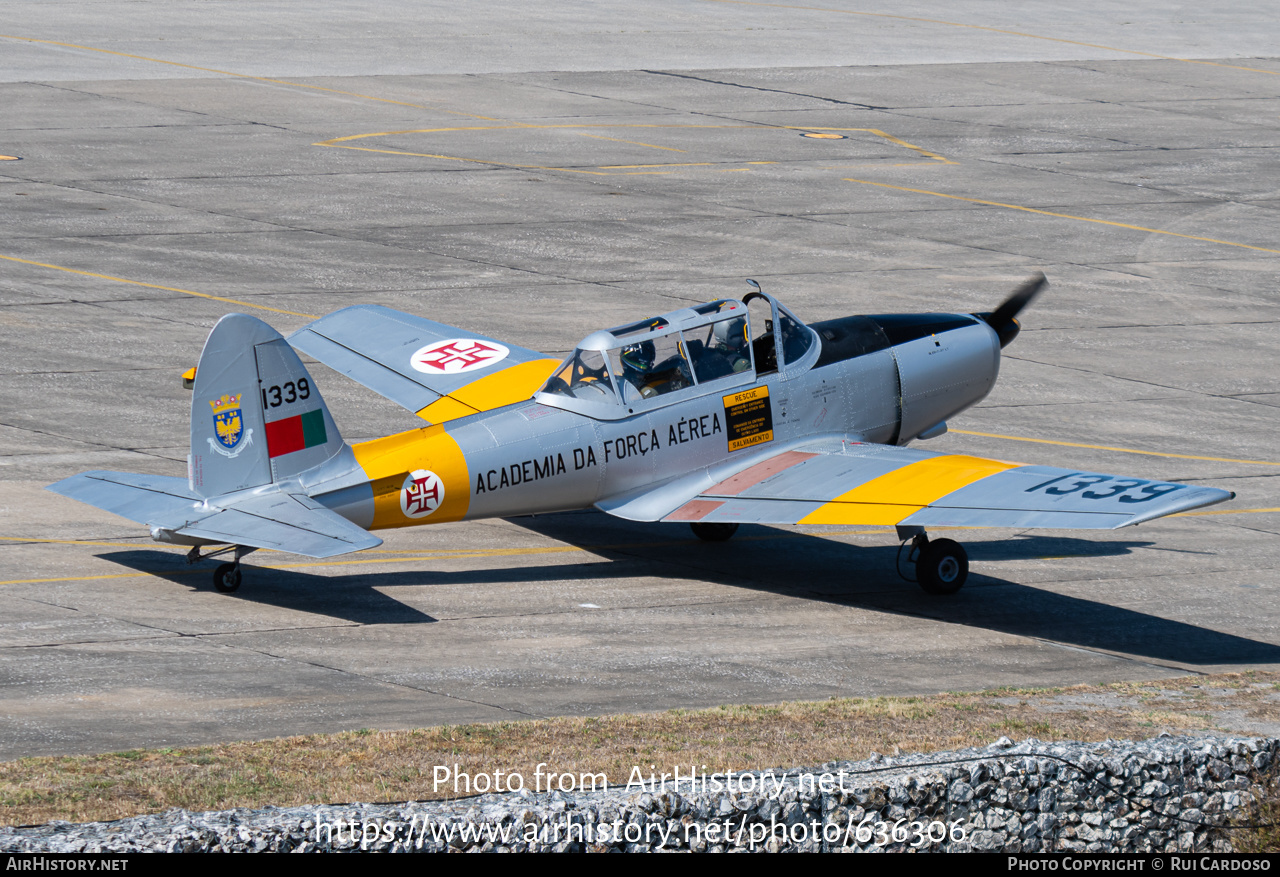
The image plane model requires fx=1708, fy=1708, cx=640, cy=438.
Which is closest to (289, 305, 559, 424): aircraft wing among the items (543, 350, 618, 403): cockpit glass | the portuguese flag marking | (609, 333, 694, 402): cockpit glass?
(543, 350, 618, 403): cockpit glass

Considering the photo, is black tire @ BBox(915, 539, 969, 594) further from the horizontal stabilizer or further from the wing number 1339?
the horizontal stabilizer

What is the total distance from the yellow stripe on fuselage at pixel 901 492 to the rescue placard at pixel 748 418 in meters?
1.77

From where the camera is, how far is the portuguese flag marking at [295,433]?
1630 cm

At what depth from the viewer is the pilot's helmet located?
18219mm

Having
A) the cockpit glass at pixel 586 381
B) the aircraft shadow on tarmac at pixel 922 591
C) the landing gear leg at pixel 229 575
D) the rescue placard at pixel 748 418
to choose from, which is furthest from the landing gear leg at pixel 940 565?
the landing gear leg at pixel 229 575

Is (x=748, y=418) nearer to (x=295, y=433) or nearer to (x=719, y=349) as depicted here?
(x=719, y=349)

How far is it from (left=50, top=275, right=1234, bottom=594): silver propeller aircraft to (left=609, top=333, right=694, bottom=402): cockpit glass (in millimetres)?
22

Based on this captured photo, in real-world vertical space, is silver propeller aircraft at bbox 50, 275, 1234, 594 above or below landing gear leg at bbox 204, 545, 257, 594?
above

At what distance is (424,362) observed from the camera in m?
21.2

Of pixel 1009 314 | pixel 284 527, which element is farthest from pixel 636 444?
pixel 1009 314

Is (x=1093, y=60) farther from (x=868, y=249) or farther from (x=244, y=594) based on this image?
(x=244, y=594)

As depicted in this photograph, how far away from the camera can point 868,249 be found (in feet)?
111

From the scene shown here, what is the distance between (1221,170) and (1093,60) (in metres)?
16.5
